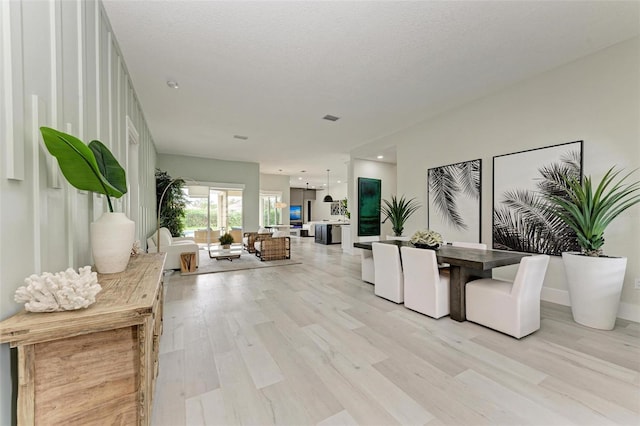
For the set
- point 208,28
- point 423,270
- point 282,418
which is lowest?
point 282,418

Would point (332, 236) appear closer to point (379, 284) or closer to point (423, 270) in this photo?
point (379, 284)

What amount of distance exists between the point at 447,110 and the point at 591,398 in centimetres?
425

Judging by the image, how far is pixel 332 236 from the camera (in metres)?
9.98

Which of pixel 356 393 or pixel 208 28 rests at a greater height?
pixel 208 28

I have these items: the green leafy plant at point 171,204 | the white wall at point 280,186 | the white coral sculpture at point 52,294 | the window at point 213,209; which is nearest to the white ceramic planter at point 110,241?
the white coral sculpture at point 52,294

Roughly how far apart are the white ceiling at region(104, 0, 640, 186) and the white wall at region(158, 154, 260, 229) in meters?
3.40

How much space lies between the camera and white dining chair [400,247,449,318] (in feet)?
9.46

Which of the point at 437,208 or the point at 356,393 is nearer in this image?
the point at 356,393

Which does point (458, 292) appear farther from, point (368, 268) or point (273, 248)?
point (273, 248)

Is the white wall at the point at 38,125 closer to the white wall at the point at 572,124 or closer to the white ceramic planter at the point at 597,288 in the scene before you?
the white ceramic planter at the point at 597,288

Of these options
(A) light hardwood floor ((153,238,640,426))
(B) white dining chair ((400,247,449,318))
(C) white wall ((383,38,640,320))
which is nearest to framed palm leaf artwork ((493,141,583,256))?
(C) white wall ((383,38,640,320))

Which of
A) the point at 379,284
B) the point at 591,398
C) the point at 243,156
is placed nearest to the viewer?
the point at 591,398

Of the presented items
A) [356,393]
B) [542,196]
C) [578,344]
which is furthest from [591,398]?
[542,196]

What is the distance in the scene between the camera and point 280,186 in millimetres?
12164
